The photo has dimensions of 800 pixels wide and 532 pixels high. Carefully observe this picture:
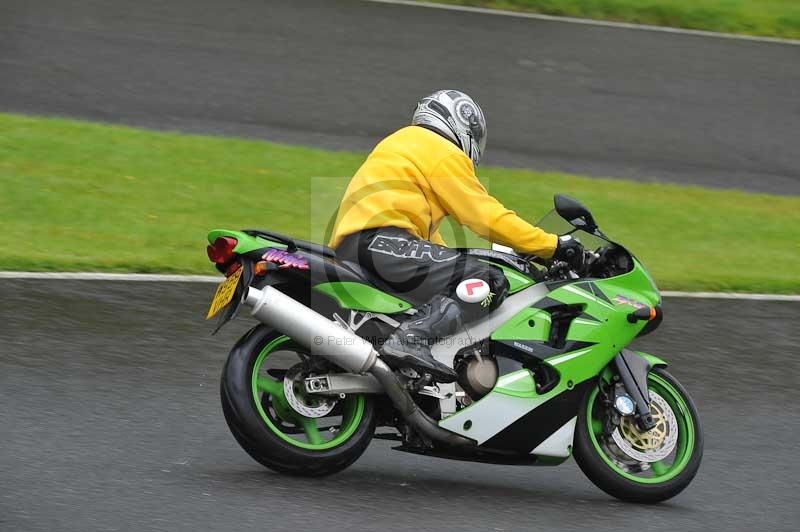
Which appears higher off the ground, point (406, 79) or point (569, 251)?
point (569, 251)

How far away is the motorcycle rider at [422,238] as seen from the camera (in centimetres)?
584

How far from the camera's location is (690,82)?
16516 millimetres

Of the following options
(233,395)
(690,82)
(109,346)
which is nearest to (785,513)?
(233,395)

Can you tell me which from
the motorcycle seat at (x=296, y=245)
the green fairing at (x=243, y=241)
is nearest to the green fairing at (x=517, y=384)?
the motorcycle seat at (x=296, y=245)

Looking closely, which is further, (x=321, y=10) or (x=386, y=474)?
(x=321, y=10)

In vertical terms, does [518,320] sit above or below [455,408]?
above

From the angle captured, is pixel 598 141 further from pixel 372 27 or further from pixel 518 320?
pixel 518 320

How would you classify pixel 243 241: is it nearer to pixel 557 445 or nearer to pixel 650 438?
Answer: pixel 557 445

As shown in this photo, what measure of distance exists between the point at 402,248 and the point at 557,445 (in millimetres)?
1169

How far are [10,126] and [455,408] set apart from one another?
8.26m

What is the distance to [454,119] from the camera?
20.0 feet

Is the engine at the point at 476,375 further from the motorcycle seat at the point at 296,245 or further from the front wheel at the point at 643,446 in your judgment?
the motorcycle seat at the point at 296,245

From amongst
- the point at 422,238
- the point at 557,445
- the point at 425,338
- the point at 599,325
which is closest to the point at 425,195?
the point at 422,238

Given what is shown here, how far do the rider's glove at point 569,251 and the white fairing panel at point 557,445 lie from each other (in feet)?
2.58
